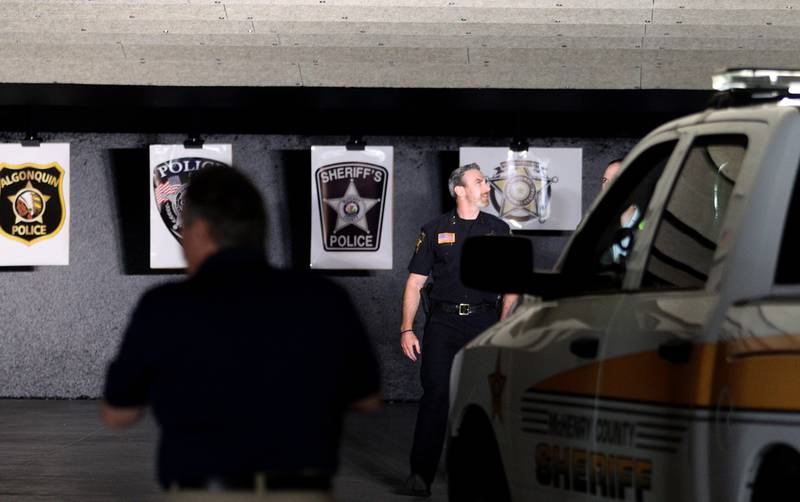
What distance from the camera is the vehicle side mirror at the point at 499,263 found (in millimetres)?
4086

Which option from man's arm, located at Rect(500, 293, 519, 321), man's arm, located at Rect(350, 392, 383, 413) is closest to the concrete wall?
man's arm, located at Rect(500, 293, 519, 321)

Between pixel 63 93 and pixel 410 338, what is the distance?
4.69 meters

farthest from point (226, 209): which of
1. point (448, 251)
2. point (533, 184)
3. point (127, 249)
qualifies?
point (127, 249)

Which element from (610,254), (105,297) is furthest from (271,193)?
(610,254)

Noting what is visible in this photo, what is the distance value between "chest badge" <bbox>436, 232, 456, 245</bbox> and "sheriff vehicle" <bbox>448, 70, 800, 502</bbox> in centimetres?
395

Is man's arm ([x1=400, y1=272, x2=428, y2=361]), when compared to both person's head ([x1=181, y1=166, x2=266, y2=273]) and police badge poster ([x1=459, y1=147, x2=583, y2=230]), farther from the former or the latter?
person's head ([x1=181, y1=166, x2=266, y2=273])

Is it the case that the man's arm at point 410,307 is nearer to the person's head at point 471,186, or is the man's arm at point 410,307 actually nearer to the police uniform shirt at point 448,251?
the police uniform shirt at point 448,251

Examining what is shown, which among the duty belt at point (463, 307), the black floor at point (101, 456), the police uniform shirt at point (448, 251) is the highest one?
the police uniform shirt at point (448, 251)

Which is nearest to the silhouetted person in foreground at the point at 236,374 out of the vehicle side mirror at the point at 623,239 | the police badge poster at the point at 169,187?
the vehicle side mirror at the point at 623,239

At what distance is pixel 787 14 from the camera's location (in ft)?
Result: 38.3

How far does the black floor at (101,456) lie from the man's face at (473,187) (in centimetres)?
180

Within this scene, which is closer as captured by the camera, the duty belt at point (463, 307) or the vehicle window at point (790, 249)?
the vehicle window at point (790, 249)

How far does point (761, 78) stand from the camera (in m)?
3.84

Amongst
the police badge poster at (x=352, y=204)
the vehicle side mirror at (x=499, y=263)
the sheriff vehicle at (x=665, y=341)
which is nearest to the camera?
the sheriff vehicle at (x=665, y=341)
